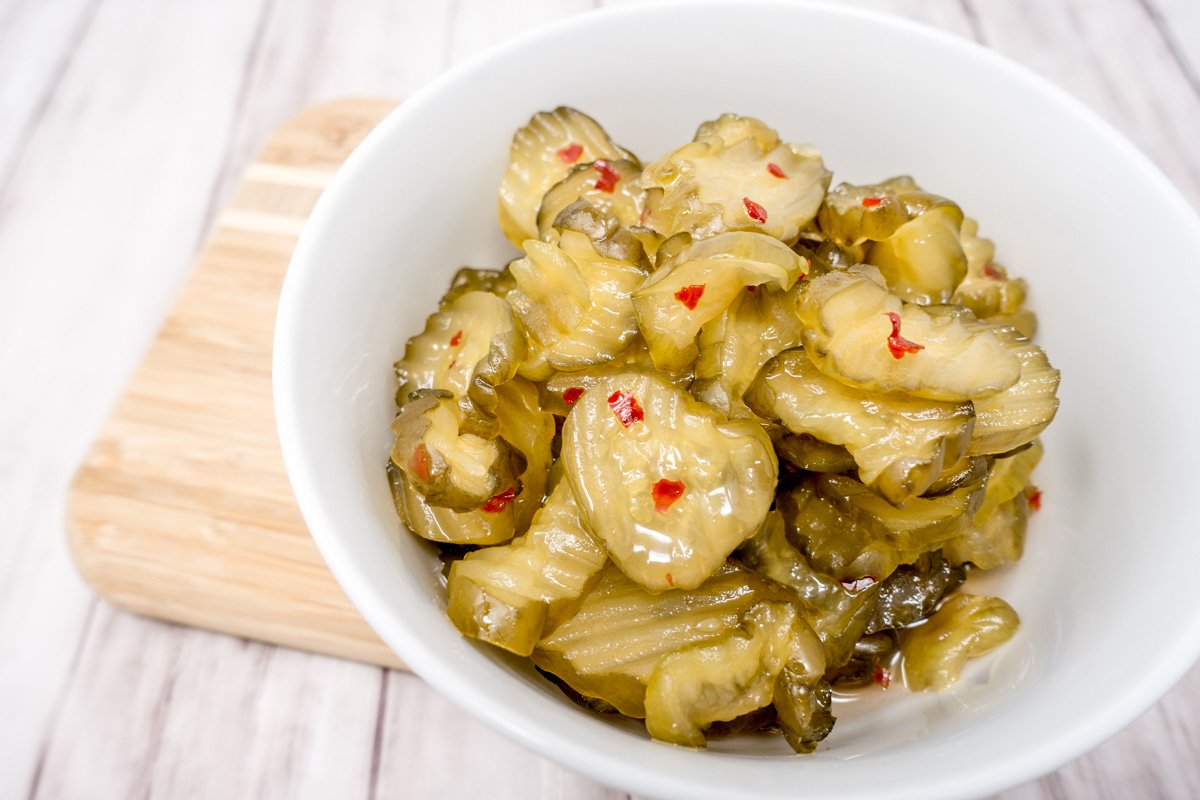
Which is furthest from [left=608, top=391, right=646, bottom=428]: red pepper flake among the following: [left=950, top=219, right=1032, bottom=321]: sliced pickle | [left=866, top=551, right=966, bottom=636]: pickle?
[left=950, top=219, right=1032, bottom=321]: sliced pickle

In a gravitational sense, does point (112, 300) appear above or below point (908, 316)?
below

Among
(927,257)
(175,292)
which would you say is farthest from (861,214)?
(175,292)

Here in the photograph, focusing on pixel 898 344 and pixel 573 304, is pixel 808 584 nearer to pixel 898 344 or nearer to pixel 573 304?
pixel 898 344

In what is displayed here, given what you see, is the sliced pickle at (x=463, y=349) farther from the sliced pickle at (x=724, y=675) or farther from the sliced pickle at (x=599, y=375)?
the sliced pickle at (x=724, y=675)

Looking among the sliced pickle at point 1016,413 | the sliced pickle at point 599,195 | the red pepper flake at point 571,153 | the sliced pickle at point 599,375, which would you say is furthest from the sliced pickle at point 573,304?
the sliced pickle at point 1016,413

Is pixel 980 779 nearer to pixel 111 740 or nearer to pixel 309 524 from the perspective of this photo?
pixel 309 524

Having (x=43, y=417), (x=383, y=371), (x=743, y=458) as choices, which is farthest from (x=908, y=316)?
(x=43, y=417)
